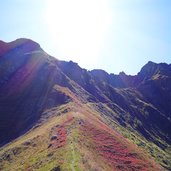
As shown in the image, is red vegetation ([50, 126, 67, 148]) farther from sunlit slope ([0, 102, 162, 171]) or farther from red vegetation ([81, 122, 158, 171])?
red vegetation ([81, 122, 158, 171])

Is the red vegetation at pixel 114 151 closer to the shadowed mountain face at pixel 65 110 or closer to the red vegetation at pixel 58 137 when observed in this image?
the shadowed mountain face at pixel 65 110

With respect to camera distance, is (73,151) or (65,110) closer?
(73,151)

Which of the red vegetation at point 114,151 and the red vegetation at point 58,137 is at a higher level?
the red vegetation at point 114,151

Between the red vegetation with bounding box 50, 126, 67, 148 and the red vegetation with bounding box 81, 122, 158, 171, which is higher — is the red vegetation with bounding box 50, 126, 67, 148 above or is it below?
below

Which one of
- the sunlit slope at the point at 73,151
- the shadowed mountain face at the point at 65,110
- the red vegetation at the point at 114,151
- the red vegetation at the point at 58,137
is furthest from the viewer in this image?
the shadowed mountain face at the point at 65,110

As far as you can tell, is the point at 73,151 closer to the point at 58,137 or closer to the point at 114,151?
the point at 58,137

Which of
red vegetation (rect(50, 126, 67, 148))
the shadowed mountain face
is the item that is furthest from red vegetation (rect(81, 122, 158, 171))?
red vegetation (rect(50, 126, 67, 148))

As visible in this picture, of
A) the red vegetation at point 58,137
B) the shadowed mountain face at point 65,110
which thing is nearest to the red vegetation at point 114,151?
the shadowed mountain face at point 65,110

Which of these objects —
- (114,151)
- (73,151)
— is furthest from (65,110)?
(73,151)

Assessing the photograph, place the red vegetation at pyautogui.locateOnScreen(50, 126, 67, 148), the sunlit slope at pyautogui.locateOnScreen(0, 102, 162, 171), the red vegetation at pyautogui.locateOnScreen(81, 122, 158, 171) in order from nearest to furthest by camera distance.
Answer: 1. the sunlit slope at pyautogui.locateOnScreen(0, 102, 162, 171)
2. the red vegetation at pyautogui.locateOnScreen(81, 122, 158, 171)
3. the red vegetation at pyautogui.locateOnScreen(50, 126, 67, 148)

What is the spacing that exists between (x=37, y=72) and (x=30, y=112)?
33167 mm

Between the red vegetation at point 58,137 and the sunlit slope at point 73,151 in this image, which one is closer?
the sunlit slope at point 73,151

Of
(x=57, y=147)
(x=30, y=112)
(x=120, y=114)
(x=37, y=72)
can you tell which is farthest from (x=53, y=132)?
(x=120, y=114)

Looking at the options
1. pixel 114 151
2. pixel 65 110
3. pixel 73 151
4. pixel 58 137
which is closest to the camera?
pixel 73 151
